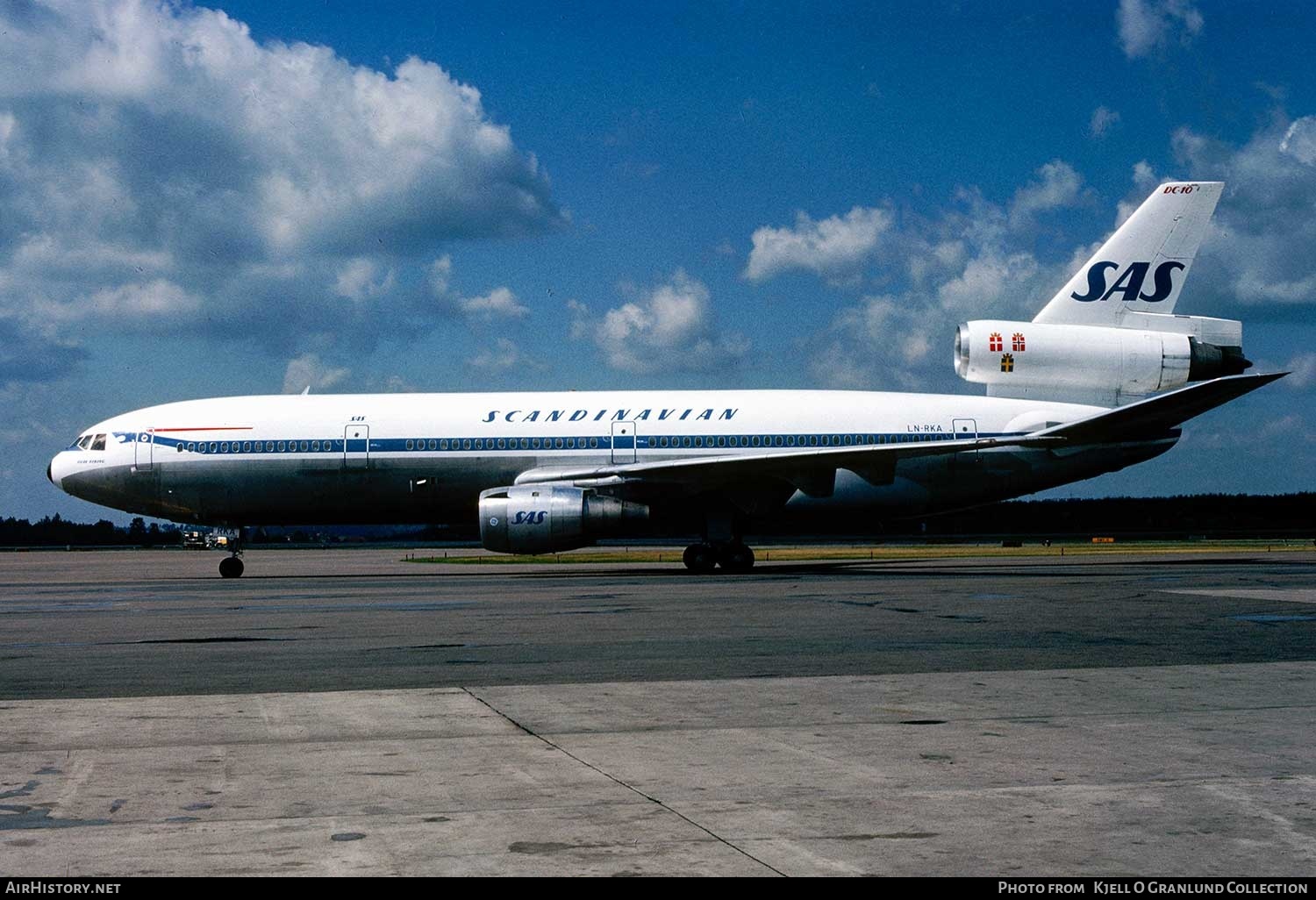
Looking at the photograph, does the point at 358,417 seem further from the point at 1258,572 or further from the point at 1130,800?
the point at 1130,800

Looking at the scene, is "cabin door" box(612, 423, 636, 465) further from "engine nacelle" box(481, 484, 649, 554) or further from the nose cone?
the nose cone

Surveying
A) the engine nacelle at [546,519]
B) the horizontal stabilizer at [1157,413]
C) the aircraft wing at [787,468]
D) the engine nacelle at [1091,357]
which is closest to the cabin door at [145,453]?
the engine nacelle at [546,519]

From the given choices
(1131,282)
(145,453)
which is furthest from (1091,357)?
(145,453)

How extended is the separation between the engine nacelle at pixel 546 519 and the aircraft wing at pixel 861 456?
88cm

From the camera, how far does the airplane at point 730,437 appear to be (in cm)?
2792

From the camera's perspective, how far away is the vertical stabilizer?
29.4 metres

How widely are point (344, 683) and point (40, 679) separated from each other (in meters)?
2.79

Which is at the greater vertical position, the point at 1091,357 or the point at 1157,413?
the point at 1091,357

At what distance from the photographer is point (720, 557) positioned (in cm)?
2836

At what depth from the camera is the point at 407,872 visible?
14.9 feet

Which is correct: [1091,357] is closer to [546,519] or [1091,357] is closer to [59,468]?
[546,519]

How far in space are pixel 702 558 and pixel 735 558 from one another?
2.64 feet

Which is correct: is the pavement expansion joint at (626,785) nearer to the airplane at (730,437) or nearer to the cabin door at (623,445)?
the airplane at (730,437)
